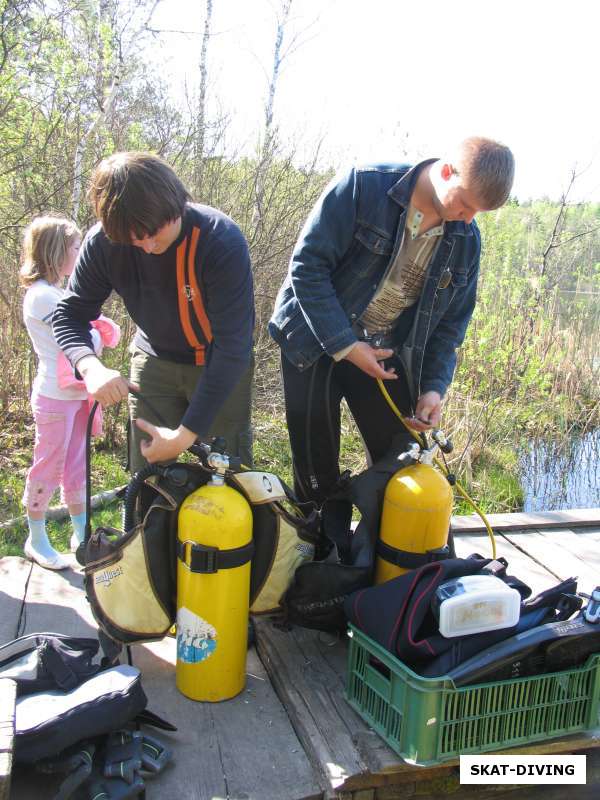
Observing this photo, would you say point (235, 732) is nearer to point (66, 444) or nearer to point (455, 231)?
point (66, 444)

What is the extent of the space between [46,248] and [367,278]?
1641 mm

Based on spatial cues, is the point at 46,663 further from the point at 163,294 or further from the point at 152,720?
the point at 163,294

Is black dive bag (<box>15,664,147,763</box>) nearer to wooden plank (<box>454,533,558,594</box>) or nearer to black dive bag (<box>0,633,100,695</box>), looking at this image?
black dive bag (<box>0,633,100,695</box>)

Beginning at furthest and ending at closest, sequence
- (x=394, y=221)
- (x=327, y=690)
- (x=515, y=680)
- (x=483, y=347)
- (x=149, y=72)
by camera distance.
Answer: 1. (x=149, y=72)
2. (x=483, y=347)
3. (x=394, y=221)
4. (x=327, y=690)
5. (x=515, y=680)

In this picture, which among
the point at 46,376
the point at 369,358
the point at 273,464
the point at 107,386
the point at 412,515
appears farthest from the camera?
the point at 273,464

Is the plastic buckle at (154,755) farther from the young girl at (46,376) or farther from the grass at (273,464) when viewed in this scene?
the grass at (273,464)

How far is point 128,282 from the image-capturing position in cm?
231

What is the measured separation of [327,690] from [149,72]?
771 centimetres

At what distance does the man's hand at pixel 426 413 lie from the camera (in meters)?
2.61

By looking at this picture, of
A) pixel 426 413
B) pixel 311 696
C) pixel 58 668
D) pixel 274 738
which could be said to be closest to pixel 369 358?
pixel 426 413

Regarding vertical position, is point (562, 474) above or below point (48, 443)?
below

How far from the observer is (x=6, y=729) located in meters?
1.60

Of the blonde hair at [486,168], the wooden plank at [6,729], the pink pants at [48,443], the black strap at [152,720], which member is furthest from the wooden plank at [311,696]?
the blonde hair at [486,168]

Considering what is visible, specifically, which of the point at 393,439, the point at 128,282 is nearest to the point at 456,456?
the point at 393,439
